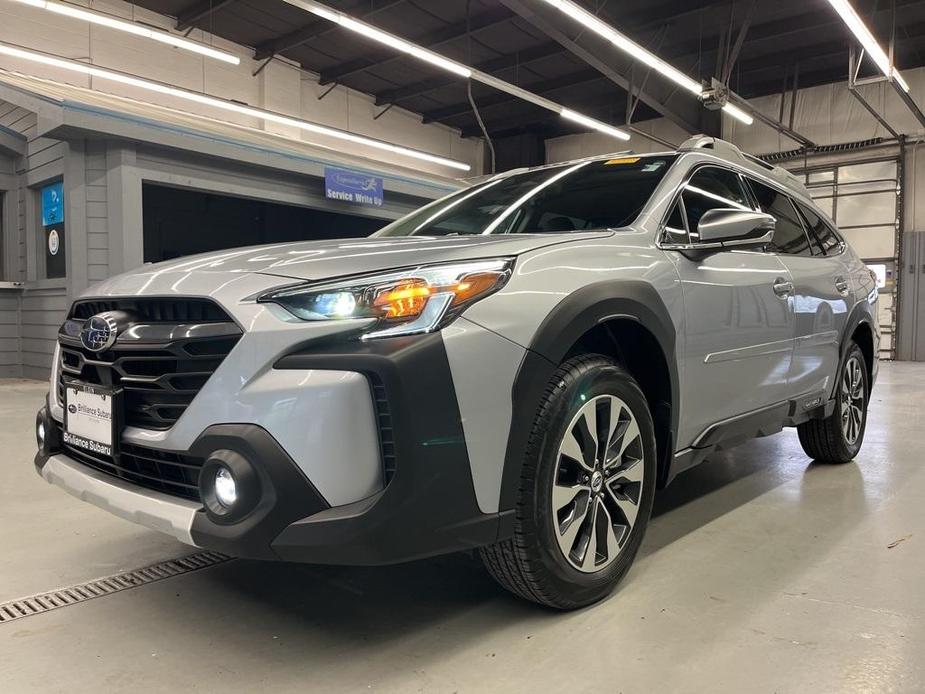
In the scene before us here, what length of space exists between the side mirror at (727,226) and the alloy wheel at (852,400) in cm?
169

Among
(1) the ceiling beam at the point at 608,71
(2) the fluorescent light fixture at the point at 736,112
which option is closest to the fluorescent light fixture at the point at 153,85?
(1) the ceiling beam at the point at 608,71

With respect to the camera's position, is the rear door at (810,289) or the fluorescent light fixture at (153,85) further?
the fluorescent light fixture at (153,85)

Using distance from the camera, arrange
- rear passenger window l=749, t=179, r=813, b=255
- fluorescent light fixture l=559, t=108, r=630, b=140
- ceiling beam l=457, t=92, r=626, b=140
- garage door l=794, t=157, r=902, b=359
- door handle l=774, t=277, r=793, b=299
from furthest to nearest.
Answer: ceiling beam l=457, t=92, r=626, b=140, garage door l=794, t=157, r=902, b=359, fluorescent light fixture l=559, t=108, r=630, b=140, rear passenger window l=749, t=179, r=813, b=255, door handle l=774, t=277, r=793, b=299

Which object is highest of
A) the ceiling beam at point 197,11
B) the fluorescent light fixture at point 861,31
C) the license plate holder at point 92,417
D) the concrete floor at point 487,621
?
the ceiling beam at point 197,11

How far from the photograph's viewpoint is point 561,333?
1.83m

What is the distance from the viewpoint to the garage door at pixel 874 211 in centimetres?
1459

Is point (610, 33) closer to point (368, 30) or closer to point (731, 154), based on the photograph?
point (368, 30)

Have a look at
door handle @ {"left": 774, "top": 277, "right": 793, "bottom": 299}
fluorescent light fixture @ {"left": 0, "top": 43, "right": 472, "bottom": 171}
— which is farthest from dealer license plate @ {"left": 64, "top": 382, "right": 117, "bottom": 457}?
fluorescent light fixture @ {"left": 0, "top": 43, "right": 472, "bottom": 171}

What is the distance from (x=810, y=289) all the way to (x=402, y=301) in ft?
7.79

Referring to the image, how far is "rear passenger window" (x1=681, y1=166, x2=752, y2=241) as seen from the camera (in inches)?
103

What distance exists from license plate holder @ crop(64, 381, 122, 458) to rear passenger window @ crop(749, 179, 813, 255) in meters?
2.68

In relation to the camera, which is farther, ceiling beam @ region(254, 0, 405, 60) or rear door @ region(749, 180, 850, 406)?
ceiling beam @ region(254, 0, 405, 60)

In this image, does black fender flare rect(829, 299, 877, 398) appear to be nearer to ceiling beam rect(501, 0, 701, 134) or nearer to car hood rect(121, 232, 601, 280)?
car hood rect(121, 232, 601, 280)

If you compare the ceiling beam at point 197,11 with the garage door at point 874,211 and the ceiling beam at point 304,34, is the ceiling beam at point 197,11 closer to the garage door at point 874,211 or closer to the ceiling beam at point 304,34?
the ceiling beam at point 304,34
